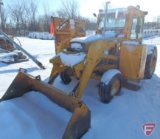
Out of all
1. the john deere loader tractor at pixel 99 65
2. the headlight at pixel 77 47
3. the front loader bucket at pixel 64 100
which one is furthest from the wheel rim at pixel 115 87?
the front loader bucket at pixel 64 100

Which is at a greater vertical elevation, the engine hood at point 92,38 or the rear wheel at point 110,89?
the engine hood at point 92,38

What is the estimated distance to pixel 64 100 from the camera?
3238 mm

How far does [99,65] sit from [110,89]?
750mm

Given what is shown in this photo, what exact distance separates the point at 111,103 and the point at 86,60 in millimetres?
1184

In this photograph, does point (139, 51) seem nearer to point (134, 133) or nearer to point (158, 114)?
point (158, 114)

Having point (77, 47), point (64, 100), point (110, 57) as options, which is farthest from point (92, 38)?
point (64, 100)

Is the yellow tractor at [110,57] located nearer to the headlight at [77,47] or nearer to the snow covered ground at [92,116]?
the headlight at [77,47]

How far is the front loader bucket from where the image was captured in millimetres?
2764

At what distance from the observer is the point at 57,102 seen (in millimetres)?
3506

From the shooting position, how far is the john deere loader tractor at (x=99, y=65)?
3.21 meters

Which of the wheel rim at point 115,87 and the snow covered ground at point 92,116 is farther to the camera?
the wheel rim at point 115,87

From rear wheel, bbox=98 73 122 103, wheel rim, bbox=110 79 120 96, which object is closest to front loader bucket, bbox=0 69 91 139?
rear wheel, bbox=98 73 122 103

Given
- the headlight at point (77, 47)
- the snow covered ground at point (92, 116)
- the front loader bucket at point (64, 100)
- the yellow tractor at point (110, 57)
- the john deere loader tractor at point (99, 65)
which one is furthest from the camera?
the headlight at point (77, 47)

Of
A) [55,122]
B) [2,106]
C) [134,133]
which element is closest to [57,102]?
[55,122]
